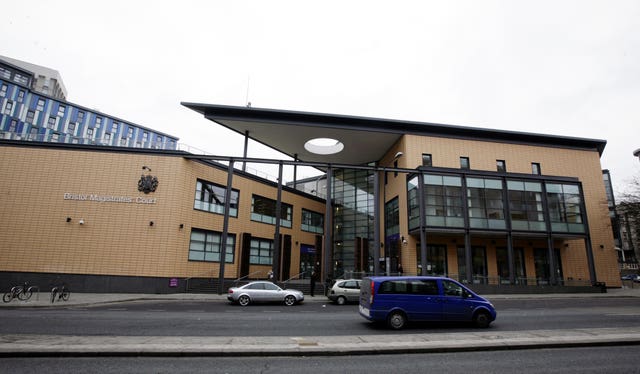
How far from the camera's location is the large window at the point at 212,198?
27.0 metres

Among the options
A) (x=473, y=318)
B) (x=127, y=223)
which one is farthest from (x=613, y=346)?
(x=127, y=223)

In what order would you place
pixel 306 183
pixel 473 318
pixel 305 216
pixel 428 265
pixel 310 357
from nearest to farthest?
1. pixel 310 357
2. pixel 473 318
3. pixel 428 265
4. pixel 305 216
5. pixel 306 183

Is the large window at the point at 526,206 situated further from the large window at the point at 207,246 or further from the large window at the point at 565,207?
the large window at the point at 207,246

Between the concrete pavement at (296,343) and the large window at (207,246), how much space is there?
57.3 feet

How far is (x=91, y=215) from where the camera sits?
77.4 feet

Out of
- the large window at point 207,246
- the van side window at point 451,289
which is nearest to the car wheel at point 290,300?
the large window at point 207,246

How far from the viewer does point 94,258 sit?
A: 75.7 ft

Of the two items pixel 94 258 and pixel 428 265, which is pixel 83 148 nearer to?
pixel 94 258

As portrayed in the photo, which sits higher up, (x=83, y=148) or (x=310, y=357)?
(x=83, y=148)

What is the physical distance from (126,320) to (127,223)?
1371 cm

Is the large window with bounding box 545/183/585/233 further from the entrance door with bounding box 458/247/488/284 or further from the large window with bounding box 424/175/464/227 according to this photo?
the large window with bounding box 424/175/464/227

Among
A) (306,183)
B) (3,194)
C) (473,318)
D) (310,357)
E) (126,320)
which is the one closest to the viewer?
(310,357)

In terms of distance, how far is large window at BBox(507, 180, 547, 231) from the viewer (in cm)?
2897

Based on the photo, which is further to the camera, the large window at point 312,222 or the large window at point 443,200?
the large window at point 312,222
